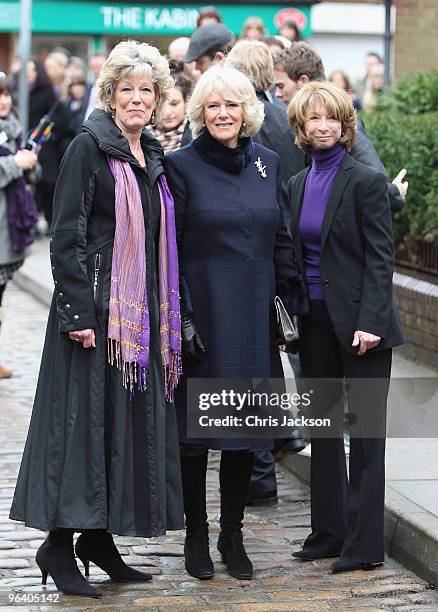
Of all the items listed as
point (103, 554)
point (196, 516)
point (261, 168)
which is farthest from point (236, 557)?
point (261, 168)

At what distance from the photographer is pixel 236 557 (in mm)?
5863

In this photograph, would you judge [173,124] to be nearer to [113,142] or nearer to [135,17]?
[113,142]

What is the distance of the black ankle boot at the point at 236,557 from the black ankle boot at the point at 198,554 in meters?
0.09

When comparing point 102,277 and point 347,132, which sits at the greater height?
point 347,132

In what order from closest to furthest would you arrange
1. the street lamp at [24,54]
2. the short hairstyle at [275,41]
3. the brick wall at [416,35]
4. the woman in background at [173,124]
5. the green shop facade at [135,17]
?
the woman in background at [173,124]
the short hairstyle at [275,41]
the brick wall at [416,35]
the street lamp at [24,54]
the green shop facade at [135,17]

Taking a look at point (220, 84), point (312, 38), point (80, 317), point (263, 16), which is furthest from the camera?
point (312, 38)

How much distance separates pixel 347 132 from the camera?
589 cm

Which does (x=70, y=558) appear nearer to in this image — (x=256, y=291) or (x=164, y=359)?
(x=164, y=359)

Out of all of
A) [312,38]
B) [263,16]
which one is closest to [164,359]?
[263,16]

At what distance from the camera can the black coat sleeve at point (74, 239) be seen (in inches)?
210

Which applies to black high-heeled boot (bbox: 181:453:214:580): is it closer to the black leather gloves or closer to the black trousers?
the black leather gloves

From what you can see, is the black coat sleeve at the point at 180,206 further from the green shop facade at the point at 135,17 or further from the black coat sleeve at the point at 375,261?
the green shop facade at the point at 135,17

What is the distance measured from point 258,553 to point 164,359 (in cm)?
114

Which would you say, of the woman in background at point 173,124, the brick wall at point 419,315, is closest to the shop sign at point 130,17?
the brick wall at point 419,315
